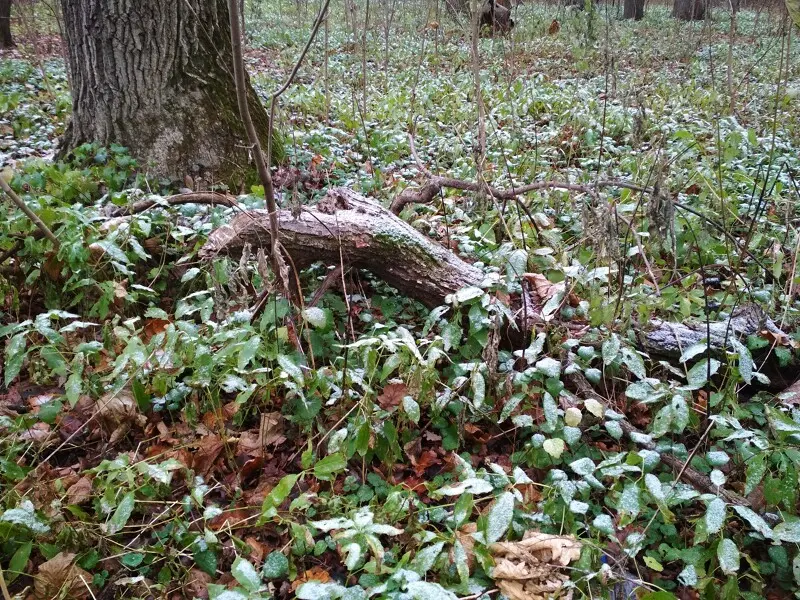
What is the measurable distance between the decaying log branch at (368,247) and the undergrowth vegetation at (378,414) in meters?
0.17

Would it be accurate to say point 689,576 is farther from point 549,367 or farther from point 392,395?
point 392,395

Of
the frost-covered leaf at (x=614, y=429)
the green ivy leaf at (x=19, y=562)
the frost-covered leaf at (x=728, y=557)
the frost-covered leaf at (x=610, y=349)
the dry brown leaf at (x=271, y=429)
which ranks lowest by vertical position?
the green ivy leaf at (x=19, y=562)

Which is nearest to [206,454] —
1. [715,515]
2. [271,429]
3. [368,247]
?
[271,429]

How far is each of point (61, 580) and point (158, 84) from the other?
2970 millimetres

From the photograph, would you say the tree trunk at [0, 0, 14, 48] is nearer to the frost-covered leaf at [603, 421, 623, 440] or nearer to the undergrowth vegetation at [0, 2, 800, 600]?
the undergrowth vegetation at [0, 2, 800, 600]

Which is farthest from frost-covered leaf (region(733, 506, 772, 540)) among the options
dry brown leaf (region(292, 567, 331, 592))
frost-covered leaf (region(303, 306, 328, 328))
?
frost-covered leaf (region(303, 306, 328, 328))

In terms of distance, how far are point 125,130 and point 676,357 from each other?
358 cm

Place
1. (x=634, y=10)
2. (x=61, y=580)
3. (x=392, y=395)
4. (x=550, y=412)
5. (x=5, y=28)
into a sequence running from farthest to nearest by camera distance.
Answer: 1. (x=634, y=10)
2. (x=5, y=28)
3. (x=392, y=395)
4. (x=550, y=412)
5. (x=61, y=580)

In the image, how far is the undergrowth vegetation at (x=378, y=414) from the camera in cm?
170

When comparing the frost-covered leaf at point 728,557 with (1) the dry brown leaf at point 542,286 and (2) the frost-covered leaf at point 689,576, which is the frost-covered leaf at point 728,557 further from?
(1) the dry brown leaf at point 542,286

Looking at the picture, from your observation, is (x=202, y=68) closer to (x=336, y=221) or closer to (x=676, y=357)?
(x=336, y=221)

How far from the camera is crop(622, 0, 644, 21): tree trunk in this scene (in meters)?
14.2

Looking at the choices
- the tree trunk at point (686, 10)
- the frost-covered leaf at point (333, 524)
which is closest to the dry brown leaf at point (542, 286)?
the frost-covered leaf at point (333, 524)

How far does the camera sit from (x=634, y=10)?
14.4 metres
